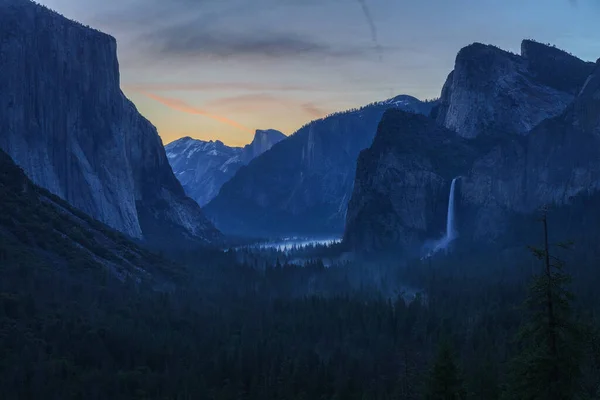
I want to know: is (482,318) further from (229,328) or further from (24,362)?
(24,362)

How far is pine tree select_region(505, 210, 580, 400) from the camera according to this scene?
117 ft

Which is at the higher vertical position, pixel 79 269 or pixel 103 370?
pixel 79 269

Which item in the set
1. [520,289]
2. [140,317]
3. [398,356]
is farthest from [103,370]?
[520,289]

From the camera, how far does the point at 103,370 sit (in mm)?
97938

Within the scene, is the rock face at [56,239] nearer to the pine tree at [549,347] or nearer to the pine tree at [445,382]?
the pine tree at [445,382]

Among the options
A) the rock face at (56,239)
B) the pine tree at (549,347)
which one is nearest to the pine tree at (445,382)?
the pine tree at (549,347)

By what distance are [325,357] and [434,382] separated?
69.5 meters

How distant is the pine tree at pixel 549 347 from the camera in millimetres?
35562

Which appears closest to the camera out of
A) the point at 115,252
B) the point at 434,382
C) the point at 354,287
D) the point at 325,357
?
the point at 434,382

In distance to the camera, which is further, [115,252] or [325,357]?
[115,252]

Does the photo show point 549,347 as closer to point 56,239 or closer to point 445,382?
point 445,382

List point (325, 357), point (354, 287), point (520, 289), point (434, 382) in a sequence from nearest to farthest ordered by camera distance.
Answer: point (434, 382)
point (325, 357)
point (520, 289)
point (354, 287)

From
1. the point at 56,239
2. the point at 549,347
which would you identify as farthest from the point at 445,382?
the point at 56,239

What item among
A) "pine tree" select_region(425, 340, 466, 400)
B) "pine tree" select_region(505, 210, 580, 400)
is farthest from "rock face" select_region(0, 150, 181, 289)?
"pine tree" select_region(505, 210, 580, 400)
